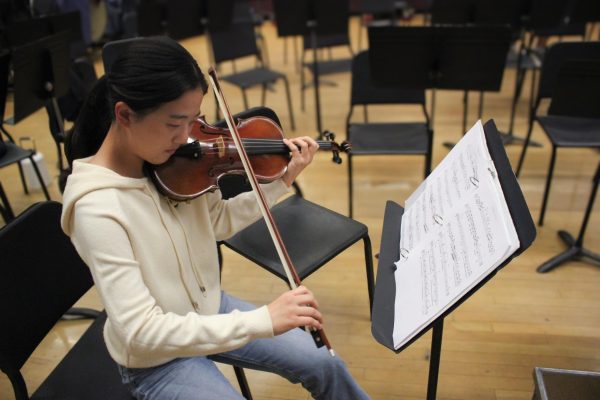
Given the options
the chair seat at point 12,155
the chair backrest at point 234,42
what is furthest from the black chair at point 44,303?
the chair backrest at point 234,42

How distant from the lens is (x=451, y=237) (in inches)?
39.1

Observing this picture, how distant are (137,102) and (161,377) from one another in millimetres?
628

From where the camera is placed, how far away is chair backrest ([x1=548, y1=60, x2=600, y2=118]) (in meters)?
2.02

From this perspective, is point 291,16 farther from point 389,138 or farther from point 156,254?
point 156,254

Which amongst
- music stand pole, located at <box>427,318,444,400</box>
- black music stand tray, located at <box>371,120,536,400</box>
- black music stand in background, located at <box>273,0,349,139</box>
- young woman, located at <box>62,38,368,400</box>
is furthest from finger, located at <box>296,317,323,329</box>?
black music stand in background, located at <box>273,0,349,139</box>

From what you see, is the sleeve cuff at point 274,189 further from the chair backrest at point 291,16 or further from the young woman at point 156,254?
the chair backrest at point 291,16

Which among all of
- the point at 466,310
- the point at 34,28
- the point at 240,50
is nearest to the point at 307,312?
the point at 466,310

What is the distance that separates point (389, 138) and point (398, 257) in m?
1.46

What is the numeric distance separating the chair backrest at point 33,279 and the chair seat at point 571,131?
214cm

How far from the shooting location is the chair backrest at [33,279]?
106 cm

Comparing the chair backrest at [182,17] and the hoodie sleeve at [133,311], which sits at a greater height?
the chair backrest at [182,17]

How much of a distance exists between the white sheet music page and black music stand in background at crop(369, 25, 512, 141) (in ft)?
4.45

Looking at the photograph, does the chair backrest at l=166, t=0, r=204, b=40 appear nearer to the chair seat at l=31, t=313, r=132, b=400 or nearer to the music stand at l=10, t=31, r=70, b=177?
the music stand at l=10, t=31, r=70, b=177

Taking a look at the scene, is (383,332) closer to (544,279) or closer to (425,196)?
(425,196)
